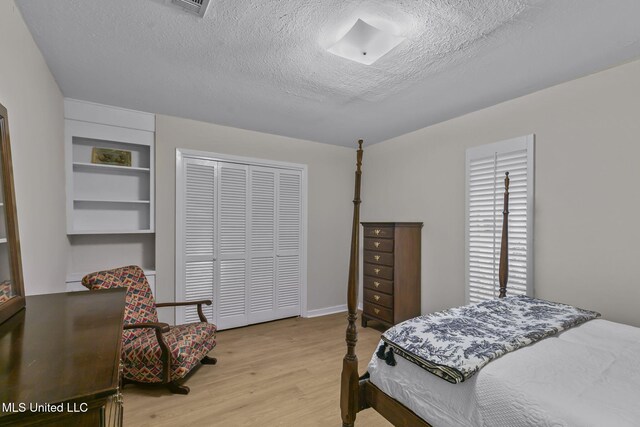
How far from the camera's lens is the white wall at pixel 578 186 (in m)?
2.17

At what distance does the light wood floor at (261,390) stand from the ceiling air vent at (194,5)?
2450mm

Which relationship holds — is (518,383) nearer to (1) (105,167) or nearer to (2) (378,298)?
(2) (378,298)

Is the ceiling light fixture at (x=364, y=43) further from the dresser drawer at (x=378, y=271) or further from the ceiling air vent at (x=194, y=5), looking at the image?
the dresser drawer at (x=378, y=271)

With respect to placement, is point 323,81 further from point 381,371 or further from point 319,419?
point 319,419

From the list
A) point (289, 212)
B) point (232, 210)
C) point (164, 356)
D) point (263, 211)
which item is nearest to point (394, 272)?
point (289, 212)

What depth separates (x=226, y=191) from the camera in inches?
146

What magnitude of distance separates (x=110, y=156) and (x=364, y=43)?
2.81 meters

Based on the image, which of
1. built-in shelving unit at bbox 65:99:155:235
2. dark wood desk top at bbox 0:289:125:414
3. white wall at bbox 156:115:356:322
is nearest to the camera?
dark wood desk top at bbox 0:289:125:414

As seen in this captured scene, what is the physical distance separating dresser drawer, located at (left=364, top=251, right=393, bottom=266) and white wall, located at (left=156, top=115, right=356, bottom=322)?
745 millimetres

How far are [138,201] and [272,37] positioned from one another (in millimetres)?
2325

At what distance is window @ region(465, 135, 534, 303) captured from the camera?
2.70m

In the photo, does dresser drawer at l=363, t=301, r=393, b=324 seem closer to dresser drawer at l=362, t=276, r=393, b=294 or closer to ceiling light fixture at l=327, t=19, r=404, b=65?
dresser drawer at l=362, t=276, r=393, b=294

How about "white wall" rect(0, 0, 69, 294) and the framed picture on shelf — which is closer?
"white wall" rect(0, 0, 69, 294)

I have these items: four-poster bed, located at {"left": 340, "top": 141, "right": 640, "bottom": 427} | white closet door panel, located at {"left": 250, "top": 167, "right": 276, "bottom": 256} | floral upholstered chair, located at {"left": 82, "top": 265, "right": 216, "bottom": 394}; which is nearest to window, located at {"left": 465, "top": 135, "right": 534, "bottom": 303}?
four-poster bed, located at {"left": 340, "top": 141, "right": 640, "bottom": 427}
